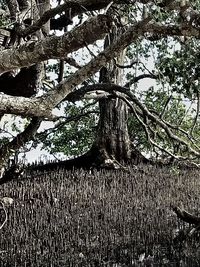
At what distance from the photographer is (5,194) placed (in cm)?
838

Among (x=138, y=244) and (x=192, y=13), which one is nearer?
(x=192, y=13)

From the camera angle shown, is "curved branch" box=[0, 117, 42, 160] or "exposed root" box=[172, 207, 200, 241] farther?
"curved branch" box=[0, 117, 42, 160]

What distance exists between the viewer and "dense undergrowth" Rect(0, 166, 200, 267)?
506cm

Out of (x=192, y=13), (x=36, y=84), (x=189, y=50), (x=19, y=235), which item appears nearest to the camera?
(x=192, y=13)

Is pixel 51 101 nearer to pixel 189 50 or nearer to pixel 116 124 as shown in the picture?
pixel 189 50

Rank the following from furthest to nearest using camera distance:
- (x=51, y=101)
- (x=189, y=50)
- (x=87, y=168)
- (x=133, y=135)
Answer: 1. (x=133, y=135)
2. (x=87, y=168)
3. (x=189, y=50)
4. (x=51, y=101)

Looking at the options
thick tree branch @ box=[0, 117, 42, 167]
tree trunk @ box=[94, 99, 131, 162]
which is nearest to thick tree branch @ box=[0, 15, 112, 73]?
thick tree branch @ box=[0, 117, 42, 167]

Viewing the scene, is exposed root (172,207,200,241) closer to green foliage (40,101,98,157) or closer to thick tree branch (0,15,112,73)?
thick tree branch (0,15,112,73)

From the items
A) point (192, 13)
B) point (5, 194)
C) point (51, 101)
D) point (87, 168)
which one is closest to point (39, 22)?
point (51, 101)

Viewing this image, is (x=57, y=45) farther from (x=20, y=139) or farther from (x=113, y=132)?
(x=113, y=132)

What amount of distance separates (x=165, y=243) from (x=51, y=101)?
2.11 m

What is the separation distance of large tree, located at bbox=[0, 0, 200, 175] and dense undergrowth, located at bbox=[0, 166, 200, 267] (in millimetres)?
801

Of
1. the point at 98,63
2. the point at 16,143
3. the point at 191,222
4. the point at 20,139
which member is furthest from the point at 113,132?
the point at 98,63

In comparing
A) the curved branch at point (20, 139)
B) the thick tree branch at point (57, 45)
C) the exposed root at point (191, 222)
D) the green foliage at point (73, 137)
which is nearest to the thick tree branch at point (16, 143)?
the curved branch at point (20, 139)
